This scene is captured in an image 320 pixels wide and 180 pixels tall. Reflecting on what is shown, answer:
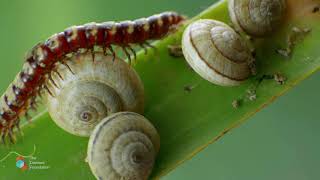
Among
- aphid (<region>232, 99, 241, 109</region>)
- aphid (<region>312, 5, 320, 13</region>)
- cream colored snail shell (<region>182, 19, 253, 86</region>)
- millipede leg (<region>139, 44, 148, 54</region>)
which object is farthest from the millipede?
aphid (<region>312, 5, 320, 13</region>)

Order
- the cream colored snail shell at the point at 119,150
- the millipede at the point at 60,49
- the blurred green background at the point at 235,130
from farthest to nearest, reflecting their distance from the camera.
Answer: the blurred green background at the point at 235,130 → the millipede at the point at 60,49 → the cream colored snail shell at the point at 119,150

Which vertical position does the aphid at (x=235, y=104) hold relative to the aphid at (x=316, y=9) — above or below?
below

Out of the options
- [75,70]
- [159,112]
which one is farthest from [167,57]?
[75,70]

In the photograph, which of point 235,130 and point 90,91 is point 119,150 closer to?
point 90,91

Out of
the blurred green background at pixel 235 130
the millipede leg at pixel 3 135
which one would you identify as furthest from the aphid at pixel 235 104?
the millipede leg at pixel 3 135

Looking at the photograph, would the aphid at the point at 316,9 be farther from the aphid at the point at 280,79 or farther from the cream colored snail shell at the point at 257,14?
the aphid at the point at 280,79

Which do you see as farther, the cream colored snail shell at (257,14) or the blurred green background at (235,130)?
the blurred green background at (235,130)
